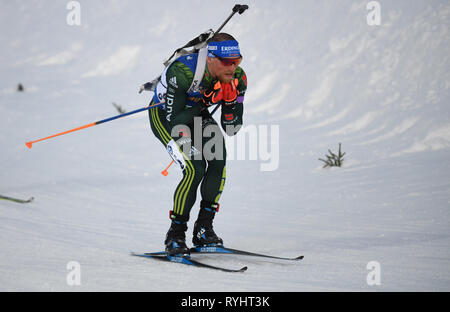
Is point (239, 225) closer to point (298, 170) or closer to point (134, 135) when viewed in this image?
point (298, 170)

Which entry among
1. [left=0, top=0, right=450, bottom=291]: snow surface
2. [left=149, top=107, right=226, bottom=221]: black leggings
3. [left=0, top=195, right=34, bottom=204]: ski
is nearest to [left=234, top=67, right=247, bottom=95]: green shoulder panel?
[left=149, top=107, right=226, bottom=221]: black leggings

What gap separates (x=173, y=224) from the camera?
14.3 ft

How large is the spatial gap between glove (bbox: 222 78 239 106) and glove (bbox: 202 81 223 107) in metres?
0.04

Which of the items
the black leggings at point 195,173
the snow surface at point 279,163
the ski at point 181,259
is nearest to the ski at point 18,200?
the snow surface at point 279,163

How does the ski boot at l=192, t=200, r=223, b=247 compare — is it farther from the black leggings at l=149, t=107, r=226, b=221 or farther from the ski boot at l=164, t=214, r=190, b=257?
the ski boot at l=164, t=214, r=190, b=257

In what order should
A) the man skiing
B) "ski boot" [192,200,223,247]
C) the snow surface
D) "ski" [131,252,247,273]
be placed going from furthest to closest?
"ski boot" [192,200,223,247] → the man skiing → the snow surface → "ski" [131,252,247,273]

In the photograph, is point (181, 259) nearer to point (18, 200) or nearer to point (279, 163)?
point (18, 200)

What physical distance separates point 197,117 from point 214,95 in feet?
0.77

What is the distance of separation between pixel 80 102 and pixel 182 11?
17.5ft

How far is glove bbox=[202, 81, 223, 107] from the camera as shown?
4363 millimetres

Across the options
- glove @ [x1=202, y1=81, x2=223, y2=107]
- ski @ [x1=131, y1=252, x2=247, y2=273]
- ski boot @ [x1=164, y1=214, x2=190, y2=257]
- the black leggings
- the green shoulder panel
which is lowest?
ski @ [x1=131, y1=252, x2=247, y2=273]

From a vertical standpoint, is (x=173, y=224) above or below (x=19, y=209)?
below
